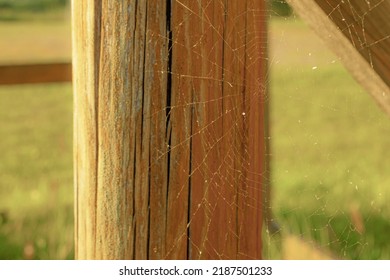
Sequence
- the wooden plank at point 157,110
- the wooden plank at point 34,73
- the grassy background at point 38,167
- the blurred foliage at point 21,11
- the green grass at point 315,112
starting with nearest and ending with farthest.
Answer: the wooden plank at point 157,110
the green grass at point 315,112
the wooden plank at point 34,73
the grassy background at point 38,167
the blurred foliage at point 21,11

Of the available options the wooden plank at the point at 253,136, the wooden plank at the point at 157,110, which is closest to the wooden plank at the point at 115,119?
the wooden plank at the point at 157,110

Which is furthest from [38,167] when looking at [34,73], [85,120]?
[85,120]

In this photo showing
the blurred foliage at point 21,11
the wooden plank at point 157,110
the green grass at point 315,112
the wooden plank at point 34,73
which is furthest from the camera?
the blurred foliage at point 21,11

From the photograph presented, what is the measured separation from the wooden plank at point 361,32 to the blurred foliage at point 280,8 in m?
0.04

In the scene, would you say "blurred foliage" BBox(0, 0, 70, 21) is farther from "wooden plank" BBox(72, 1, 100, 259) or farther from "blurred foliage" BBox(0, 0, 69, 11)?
"wooden plank" BBox(72, 1, 100, 259)

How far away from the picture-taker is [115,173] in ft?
3.18

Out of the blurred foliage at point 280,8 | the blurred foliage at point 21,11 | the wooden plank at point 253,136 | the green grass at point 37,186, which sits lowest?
the green grass at point 37,186

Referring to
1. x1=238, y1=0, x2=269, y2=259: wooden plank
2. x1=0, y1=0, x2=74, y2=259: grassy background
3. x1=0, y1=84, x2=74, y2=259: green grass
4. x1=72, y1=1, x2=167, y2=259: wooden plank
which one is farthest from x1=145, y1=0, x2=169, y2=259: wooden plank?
x1=0, y1=84, x2=74, y2=259: green grass

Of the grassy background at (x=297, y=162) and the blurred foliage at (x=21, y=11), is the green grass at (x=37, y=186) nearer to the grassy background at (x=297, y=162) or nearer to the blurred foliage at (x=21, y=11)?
the grassy background at (x=297, y=162)

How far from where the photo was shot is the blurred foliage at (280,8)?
997 mm

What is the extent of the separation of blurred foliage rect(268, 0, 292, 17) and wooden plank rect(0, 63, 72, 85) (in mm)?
1168

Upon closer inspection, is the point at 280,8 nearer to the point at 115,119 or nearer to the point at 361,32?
the point at 361,32

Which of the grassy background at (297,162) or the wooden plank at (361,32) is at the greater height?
the wooden plank at (361,32)

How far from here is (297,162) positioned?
3.98ft
